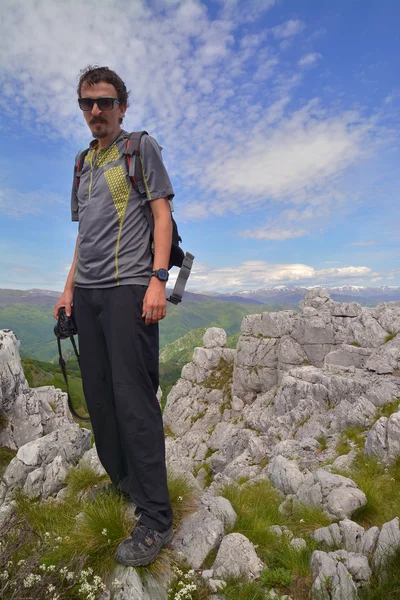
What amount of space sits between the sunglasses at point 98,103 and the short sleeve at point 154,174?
2.92 ft

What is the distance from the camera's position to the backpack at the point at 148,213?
4512 millimetres

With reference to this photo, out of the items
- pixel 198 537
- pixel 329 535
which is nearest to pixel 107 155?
pixel 198 537

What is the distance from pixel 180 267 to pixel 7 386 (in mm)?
20248

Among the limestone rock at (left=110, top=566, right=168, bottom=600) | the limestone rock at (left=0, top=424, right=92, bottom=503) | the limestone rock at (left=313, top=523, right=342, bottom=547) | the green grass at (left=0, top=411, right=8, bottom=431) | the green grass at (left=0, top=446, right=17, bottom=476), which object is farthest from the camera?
the green grass at (left=0, top=411, right=8, bottom=431)

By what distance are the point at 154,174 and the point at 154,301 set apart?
73.7 inches

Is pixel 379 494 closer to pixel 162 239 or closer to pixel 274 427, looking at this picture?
pixel 162 239

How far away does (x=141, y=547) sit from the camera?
4203 millimetres

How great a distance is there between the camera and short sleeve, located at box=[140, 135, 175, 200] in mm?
4473

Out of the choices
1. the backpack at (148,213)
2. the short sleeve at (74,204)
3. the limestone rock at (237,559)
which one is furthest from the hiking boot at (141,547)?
the short sleeve at (74,204)

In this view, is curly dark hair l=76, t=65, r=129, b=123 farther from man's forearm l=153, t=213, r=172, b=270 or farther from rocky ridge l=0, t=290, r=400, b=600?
rocky ridge l=0, t=290, r=400, b=600

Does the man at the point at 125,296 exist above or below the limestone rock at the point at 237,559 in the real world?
above

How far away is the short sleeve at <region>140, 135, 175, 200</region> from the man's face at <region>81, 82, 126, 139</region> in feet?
2.42

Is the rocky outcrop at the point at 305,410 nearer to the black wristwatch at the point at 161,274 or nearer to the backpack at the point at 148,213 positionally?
the backpack at the point at 148,213

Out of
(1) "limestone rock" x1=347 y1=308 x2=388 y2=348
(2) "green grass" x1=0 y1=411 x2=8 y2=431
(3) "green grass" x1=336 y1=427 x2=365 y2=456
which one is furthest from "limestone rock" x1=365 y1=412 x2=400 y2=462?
(1) "limestone rock" x1=347 y1=308 x2=388 y2=348
